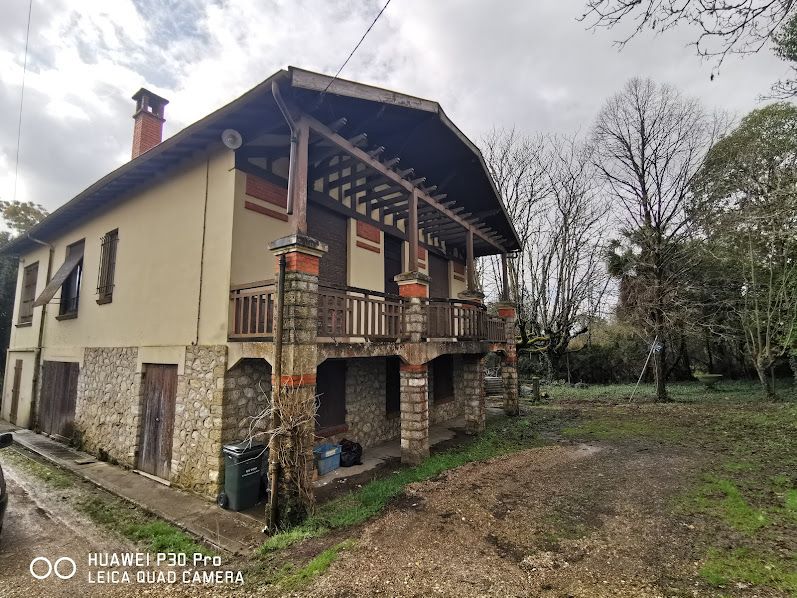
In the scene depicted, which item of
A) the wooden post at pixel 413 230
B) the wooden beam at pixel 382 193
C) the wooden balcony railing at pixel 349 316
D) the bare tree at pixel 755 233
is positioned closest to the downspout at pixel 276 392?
the wooden balcony railing at pixel 349 316

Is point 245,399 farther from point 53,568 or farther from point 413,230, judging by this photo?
point 413,230

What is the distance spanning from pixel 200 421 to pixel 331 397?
2.61 metres

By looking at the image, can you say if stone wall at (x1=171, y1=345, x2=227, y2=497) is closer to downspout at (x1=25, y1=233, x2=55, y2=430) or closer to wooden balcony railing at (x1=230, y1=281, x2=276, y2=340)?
wooden balcony railing at (x1=230, y1=281, x2=276, y2=340)

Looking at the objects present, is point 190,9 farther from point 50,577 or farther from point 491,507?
point 491,507

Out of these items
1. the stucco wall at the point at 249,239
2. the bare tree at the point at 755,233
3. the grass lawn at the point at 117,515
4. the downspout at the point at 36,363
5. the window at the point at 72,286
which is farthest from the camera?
the bare tree at the point at 755,233

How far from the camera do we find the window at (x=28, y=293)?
42.5 feet

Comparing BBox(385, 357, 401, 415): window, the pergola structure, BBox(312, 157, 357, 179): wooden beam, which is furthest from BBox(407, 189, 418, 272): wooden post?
BBox(385, 357, 401, 415): window

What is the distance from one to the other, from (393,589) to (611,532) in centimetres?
284

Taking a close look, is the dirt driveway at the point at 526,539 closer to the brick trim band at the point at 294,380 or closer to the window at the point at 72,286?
the brick trim band at the point at 294,380

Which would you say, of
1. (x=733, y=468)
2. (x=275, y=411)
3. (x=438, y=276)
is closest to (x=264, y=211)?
(x=275, y=411)

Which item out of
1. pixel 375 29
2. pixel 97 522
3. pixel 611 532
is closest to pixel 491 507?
pixel 611 532

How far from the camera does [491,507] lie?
548cm

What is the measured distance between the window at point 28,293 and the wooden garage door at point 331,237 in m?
11.4

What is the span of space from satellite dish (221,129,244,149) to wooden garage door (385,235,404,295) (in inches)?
186
